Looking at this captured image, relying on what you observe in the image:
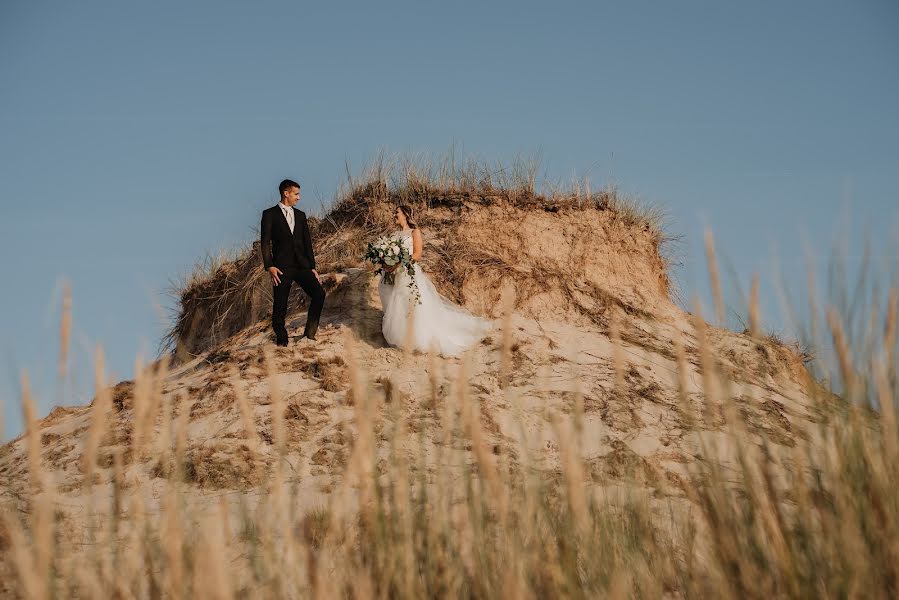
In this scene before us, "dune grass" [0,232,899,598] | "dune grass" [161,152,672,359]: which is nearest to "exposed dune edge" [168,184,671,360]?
"dune grass" [161,152,672,359]

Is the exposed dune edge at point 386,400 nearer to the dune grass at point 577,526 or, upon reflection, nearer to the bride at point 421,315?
the bride at point 421,315

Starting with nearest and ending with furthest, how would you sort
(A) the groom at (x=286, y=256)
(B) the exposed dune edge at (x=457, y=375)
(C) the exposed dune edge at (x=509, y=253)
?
1. (B) the exposed dune edge at (x=457, y=375)
2. (A) the groom at (x=286, y=256)
3. (C) the exposed dune edge at (x=509, y=253)

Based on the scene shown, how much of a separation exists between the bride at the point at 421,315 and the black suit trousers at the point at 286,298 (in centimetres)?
75

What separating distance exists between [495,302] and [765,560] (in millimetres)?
7259

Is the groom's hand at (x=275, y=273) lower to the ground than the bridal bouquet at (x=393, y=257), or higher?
A: lower

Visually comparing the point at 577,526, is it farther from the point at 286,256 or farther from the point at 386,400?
the point at 286,256

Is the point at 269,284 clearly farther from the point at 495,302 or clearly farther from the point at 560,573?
the point at 560,573

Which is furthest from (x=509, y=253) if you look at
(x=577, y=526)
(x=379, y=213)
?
(x=577, y=526)

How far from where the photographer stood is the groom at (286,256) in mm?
8305

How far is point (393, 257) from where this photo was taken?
27.8ft

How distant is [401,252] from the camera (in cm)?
852

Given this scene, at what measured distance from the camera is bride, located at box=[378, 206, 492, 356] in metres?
8.47

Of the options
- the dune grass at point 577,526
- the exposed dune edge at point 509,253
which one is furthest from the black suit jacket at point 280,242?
the dune grass at point 577,526

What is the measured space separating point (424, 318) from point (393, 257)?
0.74 m
